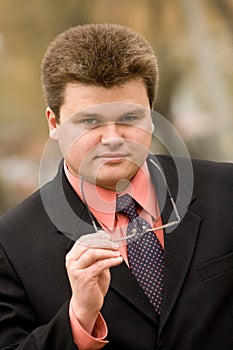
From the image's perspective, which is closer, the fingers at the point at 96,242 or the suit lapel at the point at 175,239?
the fingers at the point at 96,242

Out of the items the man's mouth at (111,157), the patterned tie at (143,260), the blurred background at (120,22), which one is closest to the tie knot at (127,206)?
the patterned tie at (143,260)

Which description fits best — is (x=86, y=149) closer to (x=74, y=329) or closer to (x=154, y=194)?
(x=154, y=194)

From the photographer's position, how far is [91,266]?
1.36 m

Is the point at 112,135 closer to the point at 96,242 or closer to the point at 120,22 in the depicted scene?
the point at 96,242

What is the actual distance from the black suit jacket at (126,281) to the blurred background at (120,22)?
366 centimetres

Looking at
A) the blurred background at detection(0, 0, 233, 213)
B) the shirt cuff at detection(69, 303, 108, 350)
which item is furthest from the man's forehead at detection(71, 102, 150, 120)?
the blurred background at detection(0, 0, 233, 213)

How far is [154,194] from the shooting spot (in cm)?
168

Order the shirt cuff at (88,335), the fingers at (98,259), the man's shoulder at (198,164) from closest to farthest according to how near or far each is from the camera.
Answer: the fingers at (98,259)
the shirt cuff at (88,335)
the man's shoulder at (198,164)

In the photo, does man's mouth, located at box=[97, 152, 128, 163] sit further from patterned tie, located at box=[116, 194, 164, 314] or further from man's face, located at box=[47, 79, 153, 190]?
patterned tie, located at box=[116, 194, 164, 314]

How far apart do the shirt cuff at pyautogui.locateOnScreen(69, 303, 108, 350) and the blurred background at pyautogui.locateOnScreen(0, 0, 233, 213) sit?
12.7 feet

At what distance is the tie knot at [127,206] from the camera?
1627mm

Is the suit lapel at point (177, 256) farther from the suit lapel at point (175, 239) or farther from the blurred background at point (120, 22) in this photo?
the blurred background at point (120, 22)

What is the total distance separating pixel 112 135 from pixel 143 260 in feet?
0.91

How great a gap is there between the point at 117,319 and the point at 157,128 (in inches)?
15.2
